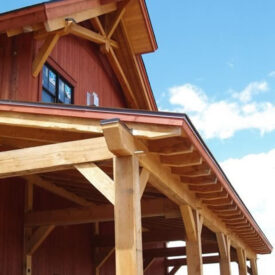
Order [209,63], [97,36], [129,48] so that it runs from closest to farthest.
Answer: [97,36]
[129,48]
[209,63]

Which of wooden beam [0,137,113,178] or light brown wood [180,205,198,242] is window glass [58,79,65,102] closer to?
light brown wood [180,205,198,242]

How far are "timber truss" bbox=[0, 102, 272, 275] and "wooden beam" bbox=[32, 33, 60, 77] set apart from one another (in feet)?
6.37

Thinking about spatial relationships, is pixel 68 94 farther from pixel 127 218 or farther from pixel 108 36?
pixel 127 218

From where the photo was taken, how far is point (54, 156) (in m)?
6.84

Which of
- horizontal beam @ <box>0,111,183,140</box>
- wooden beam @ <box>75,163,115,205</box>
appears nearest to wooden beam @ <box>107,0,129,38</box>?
horizontal beam @ <box>0,111,183,140</box>

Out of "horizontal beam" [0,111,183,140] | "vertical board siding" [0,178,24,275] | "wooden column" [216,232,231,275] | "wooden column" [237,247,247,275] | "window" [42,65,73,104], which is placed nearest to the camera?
"horizontal beam" [0,111,183,140]

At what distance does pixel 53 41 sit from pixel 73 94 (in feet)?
6.94

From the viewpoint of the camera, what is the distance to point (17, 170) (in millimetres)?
6992

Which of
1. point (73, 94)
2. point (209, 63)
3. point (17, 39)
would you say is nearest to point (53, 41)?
point (17, 39)

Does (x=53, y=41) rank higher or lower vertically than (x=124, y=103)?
A: lower

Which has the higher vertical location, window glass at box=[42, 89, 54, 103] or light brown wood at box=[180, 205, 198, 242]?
window glass at box=[42, 89, 54, 103]

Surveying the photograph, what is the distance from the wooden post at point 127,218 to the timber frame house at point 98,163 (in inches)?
0.5

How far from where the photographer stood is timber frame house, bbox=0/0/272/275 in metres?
6.39

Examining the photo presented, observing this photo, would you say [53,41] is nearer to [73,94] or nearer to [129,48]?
[73,94]
